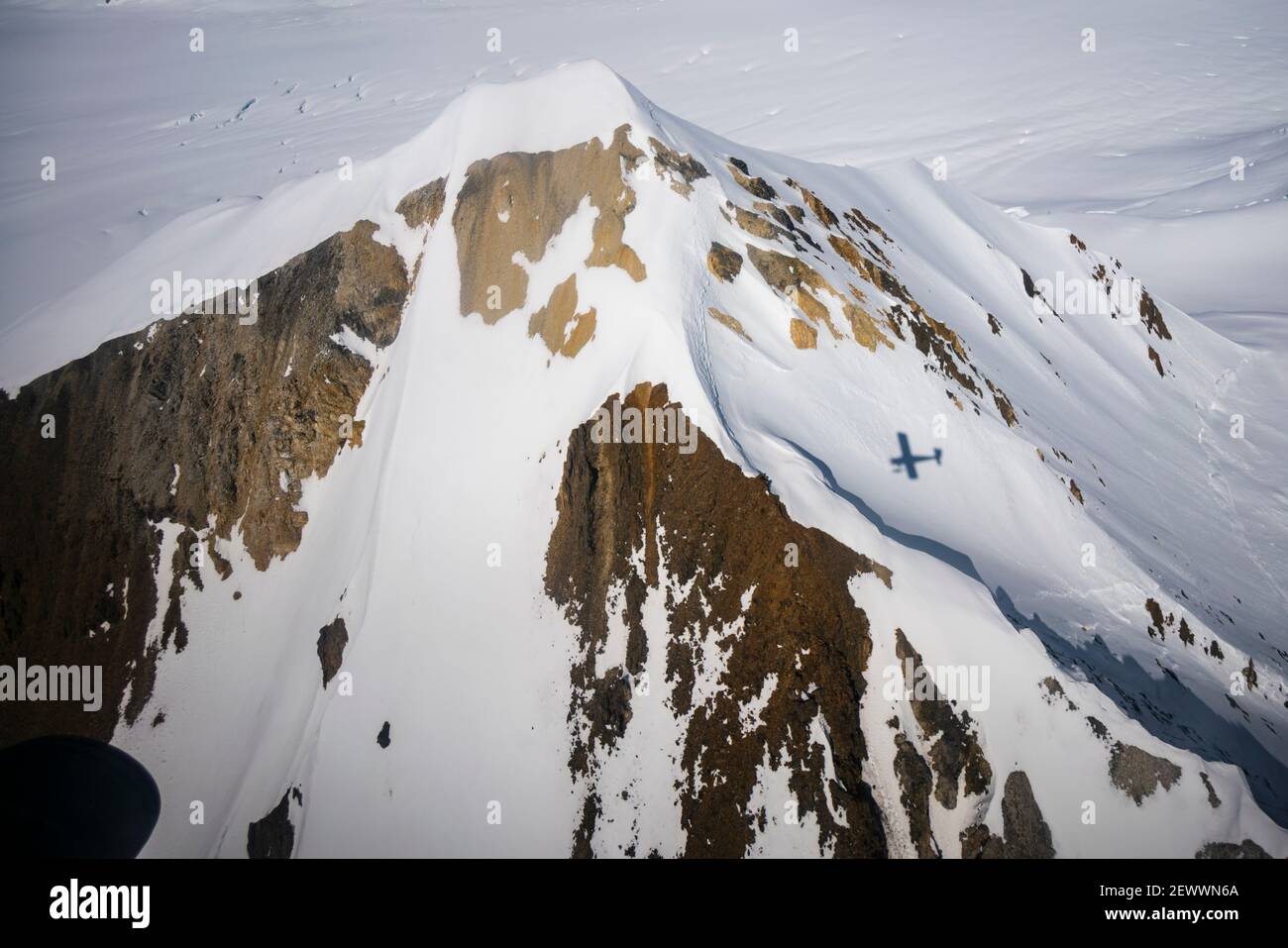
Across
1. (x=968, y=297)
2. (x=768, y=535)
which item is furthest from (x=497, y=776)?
(x=968, y=297)

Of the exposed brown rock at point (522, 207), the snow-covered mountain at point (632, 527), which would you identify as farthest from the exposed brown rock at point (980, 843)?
the exposed brown rock at point (522, 207)

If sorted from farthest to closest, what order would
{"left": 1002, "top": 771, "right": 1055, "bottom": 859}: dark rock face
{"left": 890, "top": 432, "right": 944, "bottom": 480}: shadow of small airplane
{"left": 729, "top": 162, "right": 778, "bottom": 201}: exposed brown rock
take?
{"left": 729, "top": 162, "right": 778, "bottom": 201}: exposed brown rock, {"left": 890, "top": 432, "right": 944, "bottom": 480}: shadow of small airplane, {"left": 1002, "top": 771, "right": 1055, "bottom": 859}: dark rock face

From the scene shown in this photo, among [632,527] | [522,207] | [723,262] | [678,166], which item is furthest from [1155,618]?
[522,207]

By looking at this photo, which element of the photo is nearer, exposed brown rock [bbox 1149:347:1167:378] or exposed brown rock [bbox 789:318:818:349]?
exposed brown rock [bbox 789:318:818:349]

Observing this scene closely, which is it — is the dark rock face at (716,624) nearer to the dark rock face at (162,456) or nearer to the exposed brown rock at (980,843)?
the exposed brown rock at (980,843)

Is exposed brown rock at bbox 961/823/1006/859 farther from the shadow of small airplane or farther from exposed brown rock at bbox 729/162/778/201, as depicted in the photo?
exposed brown rock at bbox 729/162/778/201

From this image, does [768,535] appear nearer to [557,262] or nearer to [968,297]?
[557,262]

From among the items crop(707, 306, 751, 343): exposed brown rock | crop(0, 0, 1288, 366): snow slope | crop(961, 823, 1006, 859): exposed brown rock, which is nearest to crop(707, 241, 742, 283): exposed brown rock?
crop(707, 306, 751, 343): exposed brown rock
